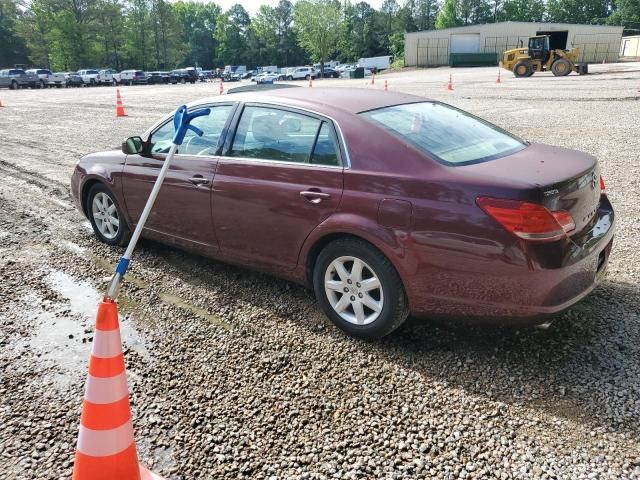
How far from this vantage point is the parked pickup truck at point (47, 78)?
157 ft

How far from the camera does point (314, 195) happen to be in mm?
3574

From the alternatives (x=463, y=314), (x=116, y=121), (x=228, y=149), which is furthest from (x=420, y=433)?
(x=116, y=121)

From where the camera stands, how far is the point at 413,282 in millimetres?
3223

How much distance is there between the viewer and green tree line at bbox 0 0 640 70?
246 feet

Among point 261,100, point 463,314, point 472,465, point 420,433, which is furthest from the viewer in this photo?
point 261,100

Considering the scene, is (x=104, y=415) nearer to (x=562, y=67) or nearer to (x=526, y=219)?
(x=526, y=219)

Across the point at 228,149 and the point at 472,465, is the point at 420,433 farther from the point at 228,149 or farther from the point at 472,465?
the point at 228,149

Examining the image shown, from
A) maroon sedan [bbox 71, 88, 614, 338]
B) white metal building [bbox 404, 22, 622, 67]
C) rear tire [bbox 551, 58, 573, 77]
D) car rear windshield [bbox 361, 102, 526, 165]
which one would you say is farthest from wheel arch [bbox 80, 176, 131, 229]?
white metal building [bbox 404, 22, 622, 67]

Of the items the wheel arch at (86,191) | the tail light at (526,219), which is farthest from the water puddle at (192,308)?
the tail light at (526,219)

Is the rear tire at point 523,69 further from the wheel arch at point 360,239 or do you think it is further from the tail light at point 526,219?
the tail light at point 526,219

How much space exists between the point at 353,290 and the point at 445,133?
1251 millimetres

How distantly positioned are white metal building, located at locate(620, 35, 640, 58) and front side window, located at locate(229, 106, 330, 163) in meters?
71.5

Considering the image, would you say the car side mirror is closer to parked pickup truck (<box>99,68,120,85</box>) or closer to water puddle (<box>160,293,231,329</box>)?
water puddle (<box>160,293,231,329</box>)

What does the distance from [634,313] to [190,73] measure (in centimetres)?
5863
